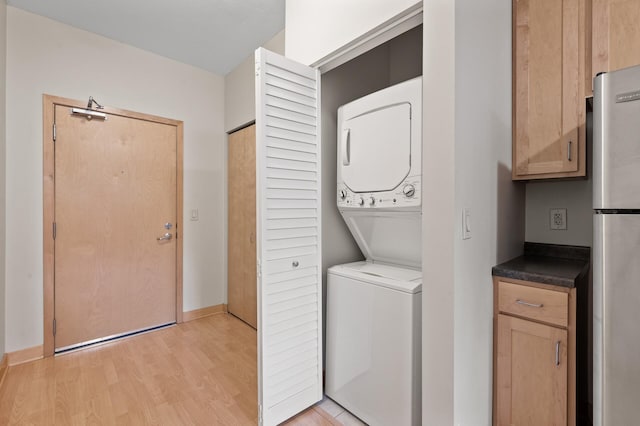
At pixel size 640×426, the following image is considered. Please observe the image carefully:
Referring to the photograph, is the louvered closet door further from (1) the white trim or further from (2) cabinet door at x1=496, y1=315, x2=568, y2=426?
(2) cabinet door at x1=496, y1=315, x2=568, y2=426

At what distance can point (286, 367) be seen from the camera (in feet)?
5.26

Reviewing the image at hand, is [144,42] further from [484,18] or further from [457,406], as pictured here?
[457,406]

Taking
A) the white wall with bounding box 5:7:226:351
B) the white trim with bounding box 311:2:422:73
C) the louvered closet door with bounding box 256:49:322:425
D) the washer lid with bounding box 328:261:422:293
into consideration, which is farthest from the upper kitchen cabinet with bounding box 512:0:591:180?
the white wall with bounding box 5:7:226:351

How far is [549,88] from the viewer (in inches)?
59.5

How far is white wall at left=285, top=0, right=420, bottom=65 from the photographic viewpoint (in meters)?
1.36

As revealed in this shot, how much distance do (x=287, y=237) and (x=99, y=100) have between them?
229 centimetres

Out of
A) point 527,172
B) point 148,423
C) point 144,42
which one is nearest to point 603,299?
point 527,172

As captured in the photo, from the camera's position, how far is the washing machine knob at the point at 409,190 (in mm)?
1392

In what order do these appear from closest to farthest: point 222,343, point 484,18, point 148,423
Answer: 1. point 484,18
2. point 148,423
3. point 222,343

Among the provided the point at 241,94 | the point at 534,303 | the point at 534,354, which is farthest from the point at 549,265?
the point at 241,94

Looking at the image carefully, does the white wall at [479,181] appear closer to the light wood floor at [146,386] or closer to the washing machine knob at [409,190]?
the washing machine knob at [409,190]

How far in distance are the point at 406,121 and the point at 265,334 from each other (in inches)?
50.0

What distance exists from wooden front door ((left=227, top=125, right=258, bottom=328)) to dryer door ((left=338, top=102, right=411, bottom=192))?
4.61 ft

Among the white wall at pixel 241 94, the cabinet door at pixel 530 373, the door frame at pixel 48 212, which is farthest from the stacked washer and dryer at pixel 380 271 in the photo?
the door frame at pixel 48 212
